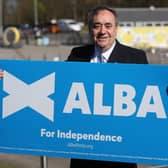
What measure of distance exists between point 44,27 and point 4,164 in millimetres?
87019

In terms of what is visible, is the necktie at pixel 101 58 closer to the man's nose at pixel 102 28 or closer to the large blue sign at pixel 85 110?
the large blue sign at pixel 85 110

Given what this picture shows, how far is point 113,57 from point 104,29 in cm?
26

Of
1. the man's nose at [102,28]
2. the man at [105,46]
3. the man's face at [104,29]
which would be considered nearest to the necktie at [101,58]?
the man at [105,46]

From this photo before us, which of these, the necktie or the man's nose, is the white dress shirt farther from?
the man's nose

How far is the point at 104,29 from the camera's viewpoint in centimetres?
505

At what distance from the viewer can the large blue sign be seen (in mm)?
5246

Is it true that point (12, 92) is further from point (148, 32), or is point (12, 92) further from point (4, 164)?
point (148, 32)

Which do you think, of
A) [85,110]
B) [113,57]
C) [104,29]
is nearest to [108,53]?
[113,57]

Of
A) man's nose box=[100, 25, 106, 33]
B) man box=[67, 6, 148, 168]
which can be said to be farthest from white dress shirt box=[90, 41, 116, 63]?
man's nose box=[100, 25, 106, 33]

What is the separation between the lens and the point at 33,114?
5.57 m

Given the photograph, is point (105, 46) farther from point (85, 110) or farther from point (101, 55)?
point (85, 110)

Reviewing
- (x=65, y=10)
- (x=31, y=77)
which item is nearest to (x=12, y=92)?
(x=31, y=77)

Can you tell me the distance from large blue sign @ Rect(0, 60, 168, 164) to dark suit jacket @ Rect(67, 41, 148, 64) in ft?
0.17

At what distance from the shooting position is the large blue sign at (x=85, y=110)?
525 cm
